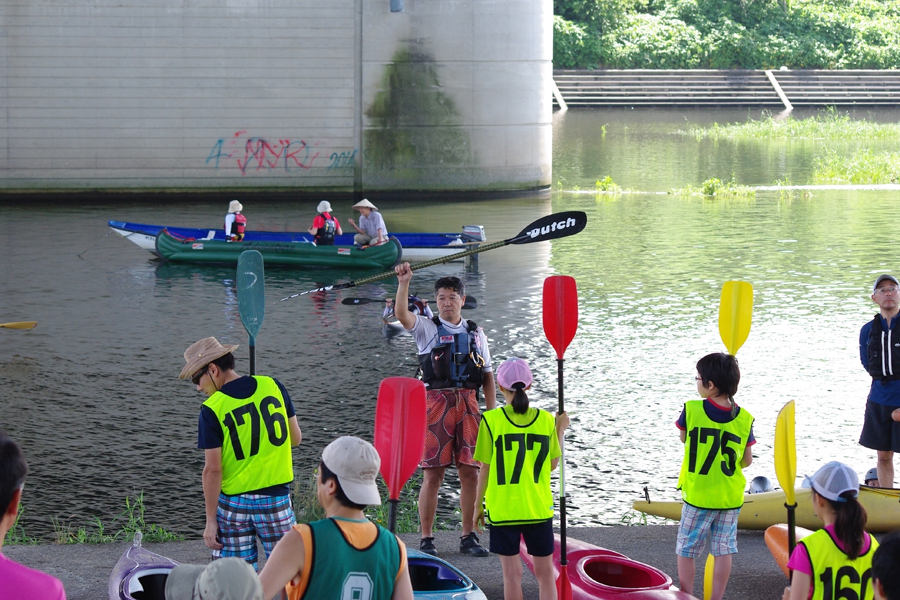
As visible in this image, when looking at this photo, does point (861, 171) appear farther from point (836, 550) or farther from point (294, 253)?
point (836, 550)

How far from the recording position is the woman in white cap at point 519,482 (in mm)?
4957

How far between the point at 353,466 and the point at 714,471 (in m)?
2.39

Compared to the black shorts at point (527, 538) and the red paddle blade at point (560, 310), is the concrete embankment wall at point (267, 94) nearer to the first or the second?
the red paddle blade at point (560, 310)

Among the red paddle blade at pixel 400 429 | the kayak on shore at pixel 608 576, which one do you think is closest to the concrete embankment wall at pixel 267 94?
the kayak on shore at pixel 608 576

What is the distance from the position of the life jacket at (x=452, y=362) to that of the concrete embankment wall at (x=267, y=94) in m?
22.0

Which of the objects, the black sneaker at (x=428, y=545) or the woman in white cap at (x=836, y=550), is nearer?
the woman in white cap at (x=836, y=550)

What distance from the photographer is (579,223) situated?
23.0 feet

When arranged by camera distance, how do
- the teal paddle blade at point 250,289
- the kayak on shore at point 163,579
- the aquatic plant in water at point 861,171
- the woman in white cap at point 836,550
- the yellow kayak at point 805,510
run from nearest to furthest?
the woman in white cap at point 836,550, the kayak on shore at point 163,579, the yellow kayak at point 805,510, the teal paddle blade at point 250,289, the aquatic plant in water at point 861,171

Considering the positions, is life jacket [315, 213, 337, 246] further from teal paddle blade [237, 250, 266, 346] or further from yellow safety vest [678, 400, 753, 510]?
yellow safety vest [678, 400, 753, 510]

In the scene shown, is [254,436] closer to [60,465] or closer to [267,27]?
[60,465]

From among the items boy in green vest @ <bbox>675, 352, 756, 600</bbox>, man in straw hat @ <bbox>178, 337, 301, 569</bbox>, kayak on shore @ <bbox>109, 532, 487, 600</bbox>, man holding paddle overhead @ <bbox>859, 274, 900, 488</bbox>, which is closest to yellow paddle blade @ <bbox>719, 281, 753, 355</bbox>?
man holding paddle overhead @ <bbox>859, 274, 900, 488</bbox>

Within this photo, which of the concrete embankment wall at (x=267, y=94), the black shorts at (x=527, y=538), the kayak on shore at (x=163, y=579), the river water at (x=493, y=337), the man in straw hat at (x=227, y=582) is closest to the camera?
the man in straw hat at (x=227, y=582)

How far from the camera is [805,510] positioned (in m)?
6.51

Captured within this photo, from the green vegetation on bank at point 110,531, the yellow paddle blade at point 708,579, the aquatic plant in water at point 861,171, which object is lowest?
the green vegetation on bank at point 110,531
